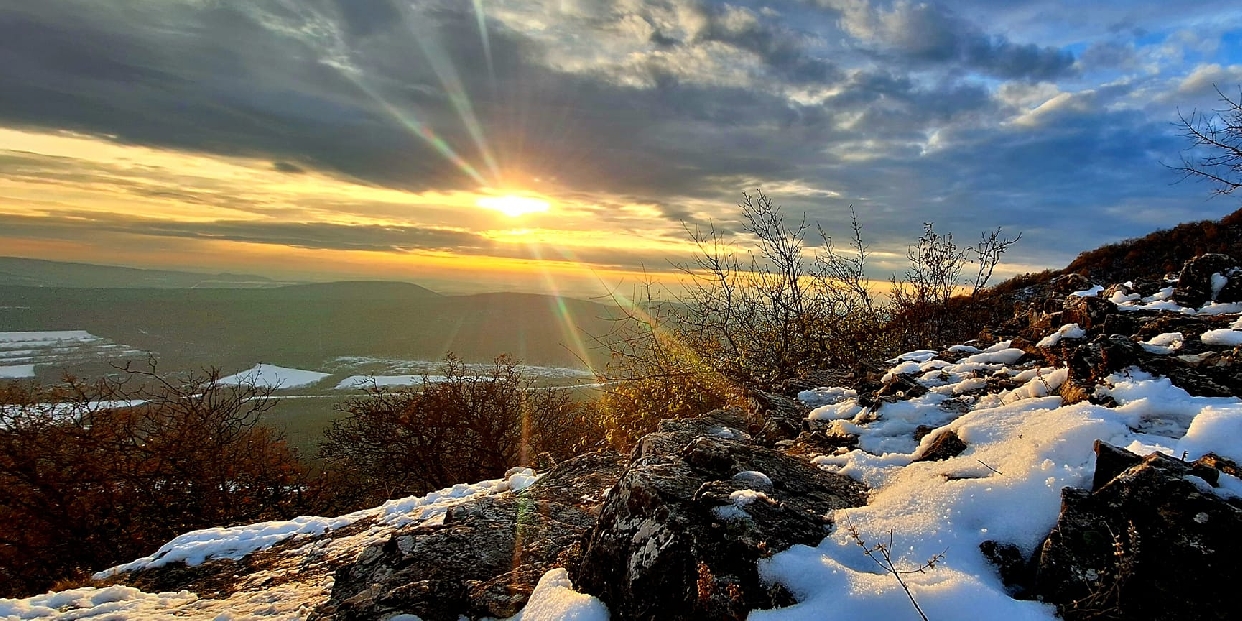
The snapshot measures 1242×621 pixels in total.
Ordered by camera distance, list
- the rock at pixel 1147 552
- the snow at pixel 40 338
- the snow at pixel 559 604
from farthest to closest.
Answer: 1. the snow at pixel 40 338
2. the snow at pixel 559 604
3. the rock at pixel 1147 552

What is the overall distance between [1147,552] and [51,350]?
7699 inches

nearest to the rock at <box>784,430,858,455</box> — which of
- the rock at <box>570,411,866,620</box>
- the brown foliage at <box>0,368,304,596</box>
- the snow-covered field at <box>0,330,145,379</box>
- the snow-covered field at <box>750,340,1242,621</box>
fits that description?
the snow-covered field at <box>750,340,1242,621</box>

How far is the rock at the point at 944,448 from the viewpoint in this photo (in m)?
3.40

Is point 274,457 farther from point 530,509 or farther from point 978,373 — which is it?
point 978,373

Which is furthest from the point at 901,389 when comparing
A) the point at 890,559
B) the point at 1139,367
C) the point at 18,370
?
the point at 18,370

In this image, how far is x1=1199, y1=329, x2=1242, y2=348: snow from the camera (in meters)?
3.95

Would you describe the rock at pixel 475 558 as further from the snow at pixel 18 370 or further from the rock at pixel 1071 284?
the snow at pixel 18 370

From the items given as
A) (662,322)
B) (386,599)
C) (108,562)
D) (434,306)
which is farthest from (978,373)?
(434,306)

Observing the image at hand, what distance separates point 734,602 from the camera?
2273 millimetres

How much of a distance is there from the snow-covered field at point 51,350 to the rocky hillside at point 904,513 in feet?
489

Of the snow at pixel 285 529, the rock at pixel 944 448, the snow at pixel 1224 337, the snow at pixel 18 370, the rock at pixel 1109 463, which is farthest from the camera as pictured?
the snow at pixel 18 370

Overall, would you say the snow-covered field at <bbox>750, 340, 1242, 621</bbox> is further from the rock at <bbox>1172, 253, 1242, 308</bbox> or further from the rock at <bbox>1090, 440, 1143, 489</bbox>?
the rock at <bbox>1172, 253, 1242, 308</bbox>

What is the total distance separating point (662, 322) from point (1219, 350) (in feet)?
25.9

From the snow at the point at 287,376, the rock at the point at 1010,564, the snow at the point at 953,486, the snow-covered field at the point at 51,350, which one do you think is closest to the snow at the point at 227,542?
the snow at the point at 953,486
